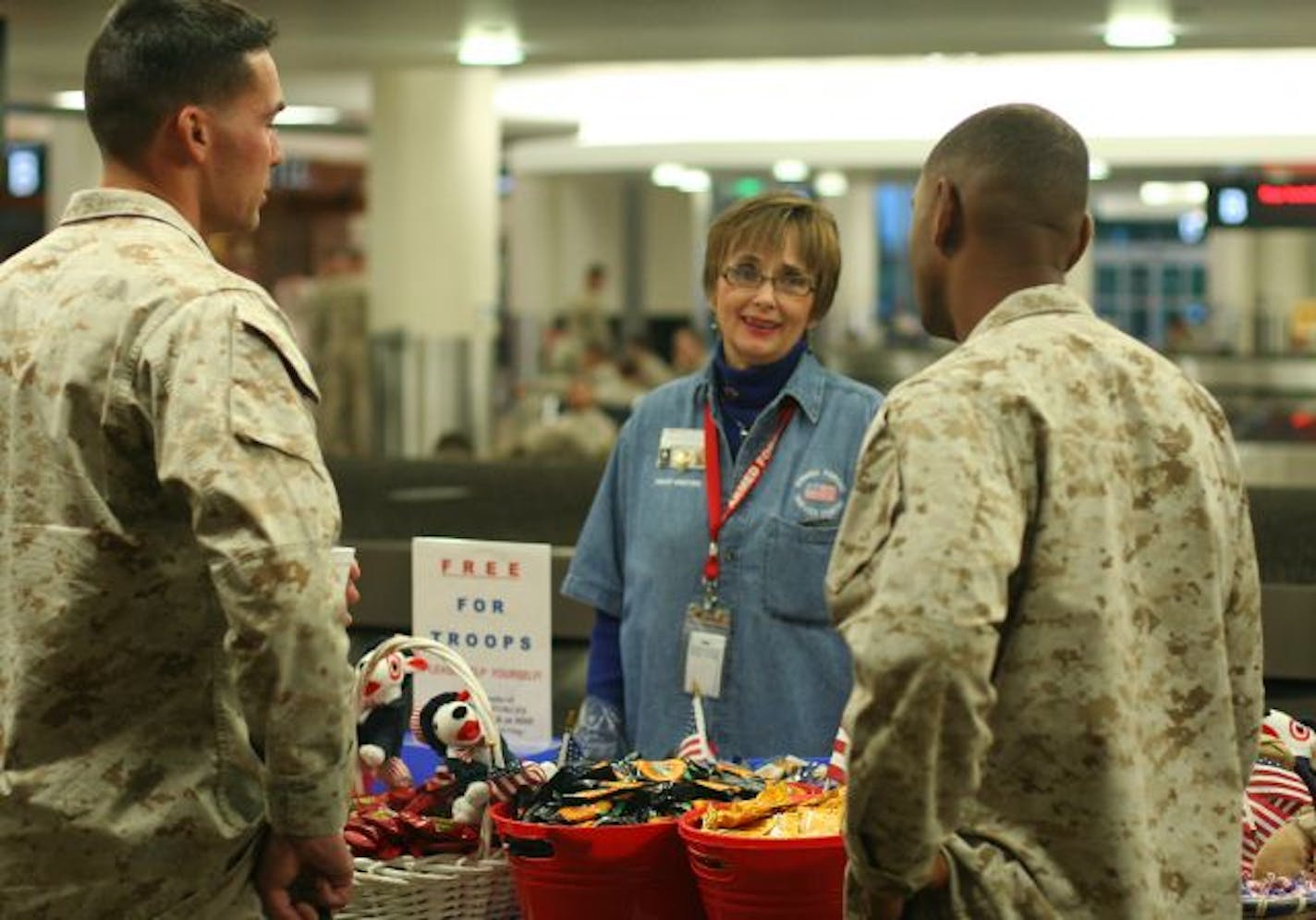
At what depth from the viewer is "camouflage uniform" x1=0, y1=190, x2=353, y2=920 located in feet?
7.44

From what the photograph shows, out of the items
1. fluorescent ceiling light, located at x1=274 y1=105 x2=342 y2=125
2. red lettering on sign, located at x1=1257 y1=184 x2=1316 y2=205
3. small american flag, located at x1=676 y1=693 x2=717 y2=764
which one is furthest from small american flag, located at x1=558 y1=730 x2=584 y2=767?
fluorescent ceiling light, located at x1=274 y1=105 x2=342 y2=125

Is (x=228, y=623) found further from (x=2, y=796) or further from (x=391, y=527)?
(x=391, y=527)

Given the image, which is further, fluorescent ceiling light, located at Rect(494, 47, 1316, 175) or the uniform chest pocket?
fluorescent ceiling light, located at Rect(494, 47, 1316, 175)

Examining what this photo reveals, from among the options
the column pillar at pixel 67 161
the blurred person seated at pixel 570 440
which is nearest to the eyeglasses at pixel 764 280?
the blurred person seated at pixel 570 440

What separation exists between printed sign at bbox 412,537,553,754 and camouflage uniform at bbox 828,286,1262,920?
5.29 ft

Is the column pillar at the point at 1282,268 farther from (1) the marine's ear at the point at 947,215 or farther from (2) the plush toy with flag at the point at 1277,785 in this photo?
(1) the marine's ear at the point at 947,215

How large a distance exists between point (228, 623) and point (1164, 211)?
3224 cm

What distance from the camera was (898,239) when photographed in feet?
115

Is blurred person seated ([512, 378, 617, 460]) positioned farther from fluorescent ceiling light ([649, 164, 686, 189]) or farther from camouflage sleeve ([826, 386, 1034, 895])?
camouflage sleeve ([826, 386, 1034, 895])

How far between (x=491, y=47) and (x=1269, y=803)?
853 centimetres

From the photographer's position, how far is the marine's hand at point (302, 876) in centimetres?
232

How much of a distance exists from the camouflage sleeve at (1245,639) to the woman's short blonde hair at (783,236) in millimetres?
1287

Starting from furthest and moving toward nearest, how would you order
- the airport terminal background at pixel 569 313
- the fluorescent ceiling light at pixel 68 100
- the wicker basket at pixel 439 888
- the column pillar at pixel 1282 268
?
the column pillar at pixel 1282 268 → the fluorescent ceiling light at pixel 68 100 → the airport terminal background at pixel 569 313 → the wicker basket at pixel 439 888

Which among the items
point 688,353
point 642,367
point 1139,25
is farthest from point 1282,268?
point 1139,25
